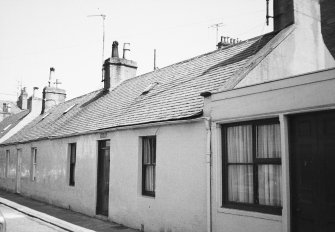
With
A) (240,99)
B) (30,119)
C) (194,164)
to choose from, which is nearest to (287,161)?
(240,99)

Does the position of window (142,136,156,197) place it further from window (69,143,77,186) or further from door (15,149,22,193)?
door (15,149,22,193)

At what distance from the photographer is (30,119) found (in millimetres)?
29078

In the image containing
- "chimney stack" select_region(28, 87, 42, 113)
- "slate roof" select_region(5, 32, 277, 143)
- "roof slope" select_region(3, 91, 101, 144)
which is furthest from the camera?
"chimney stack" select_region(28, 87, 42, 113)

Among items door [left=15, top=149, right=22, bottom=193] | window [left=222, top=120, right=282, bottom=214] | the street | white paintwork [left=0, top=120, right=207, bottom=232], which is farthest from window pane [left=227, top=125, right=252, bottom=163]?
door [left=15, top=149, right=22, bottom=193]

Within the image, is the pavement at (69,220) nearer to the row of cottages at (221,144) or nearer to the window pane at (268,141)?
the row of cottages at (221,144)

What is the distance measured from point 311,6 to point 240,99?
5.44m

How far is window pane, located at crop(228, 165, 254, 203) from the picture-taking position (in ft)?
24.4

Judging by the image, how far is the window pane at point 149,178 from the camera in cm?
1061

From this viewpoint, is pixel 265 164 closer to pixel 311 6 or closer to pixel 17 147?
pixel 311 6

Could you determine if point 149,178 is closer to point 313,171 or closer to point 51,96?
point 313,171

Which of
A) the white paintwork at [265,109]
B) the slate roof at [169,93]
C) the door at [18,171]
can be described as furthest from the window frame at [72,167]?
the white paintwork at [265,109]

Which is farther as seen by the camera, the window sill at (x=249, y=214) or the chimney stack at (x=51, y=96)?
the chimney stack at (x=51, y=96)

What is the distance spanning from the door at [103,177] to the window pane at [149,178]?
2.69 m

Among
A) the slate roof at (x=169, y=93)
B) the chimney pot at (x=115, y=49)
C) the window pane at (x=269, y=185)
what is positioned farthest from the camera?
the chimney pot at (x=115, y=49)
